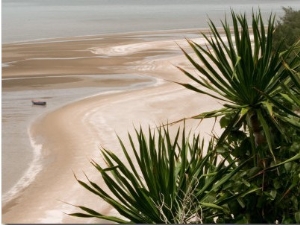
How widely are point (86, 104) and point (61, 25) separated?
23.3 metres

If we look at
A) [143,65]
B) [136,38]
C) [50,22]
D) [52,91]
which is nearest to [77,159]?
[52,91]

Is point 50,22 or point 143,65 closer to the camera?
point 143,65

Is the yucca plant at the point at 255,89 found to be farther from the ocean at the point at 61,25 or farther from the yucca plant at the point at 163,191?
the ocean at the point at 61,25

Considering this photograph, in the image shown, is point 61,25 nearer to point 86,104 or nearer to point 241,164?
point 86,104

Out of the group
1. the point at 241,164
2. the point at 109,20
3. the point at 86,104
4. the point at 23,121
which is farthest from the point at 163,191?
the point at 109,20

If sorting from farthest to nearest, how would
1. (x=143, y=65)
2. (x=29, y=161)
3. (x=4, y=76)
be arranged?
(x=143, y=65), (x=4, y=76), (x=29, y=161)

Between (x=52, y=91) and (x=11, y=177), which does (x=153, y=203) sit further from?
(x=52, y=91)

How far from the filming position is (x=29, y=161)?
13438 millimetres

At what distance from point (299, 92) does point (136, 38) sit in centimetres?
3066

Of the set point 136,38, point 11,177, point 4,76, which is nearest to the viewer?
point 11,177

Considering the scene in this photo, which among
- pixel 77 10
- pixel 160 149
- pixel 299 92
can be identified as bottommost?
pixel 77 10

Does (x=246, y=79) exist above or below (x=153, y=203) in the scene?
above

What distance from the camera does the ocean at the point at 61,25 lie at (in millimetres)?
13698

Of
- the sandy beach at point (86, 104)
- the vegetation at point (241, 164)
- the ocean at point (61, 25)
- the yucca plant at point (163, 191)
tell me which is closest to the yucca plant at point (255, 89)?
the vegetation at point (241, 164)
